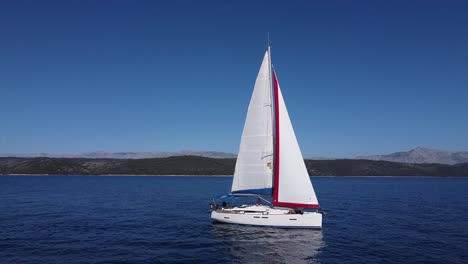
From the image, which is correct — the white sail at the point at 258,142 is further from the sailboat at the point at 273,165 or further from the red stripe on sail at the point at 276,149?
the red stripe on sail at the point at 276,149

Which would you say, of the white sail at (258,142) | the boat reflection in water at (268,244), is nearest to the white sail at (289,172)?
the white sail at (258,142)

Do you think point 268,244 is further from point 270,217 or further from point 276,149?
point 276,149

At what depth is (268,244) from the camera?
32.8 metres

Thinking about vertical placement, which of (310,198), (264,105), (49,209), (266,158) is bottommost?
(49,209)

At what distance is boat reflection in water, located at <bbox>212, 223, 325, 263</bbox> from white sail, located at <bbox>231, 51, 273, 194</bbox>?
480 cm

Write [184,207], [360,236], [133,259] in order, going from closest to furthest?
[133,259]
[360,236]
[184,207]

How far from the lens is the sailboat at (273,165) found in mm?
38125

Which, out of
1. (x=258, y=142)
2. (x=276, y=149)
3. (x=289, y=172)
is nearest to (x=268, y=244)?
(x=289, y=172)

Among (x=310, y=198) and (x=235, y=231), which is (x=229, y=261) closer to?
(x=235, y=231)

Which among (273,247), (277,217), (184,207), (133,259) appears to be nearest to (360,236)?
(277,217)

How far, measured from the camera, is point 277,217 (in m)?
37.8

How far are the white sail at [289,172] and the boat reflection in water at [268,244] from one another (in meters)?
3.42

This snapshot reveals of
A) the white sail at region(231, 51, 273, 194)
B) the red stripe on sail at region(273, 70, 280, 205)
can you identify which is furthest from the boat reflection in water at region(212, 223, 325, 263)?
the white sail at region(231, 51, 273, 194)

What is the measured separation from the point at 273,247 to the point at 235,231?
7.49 meters
